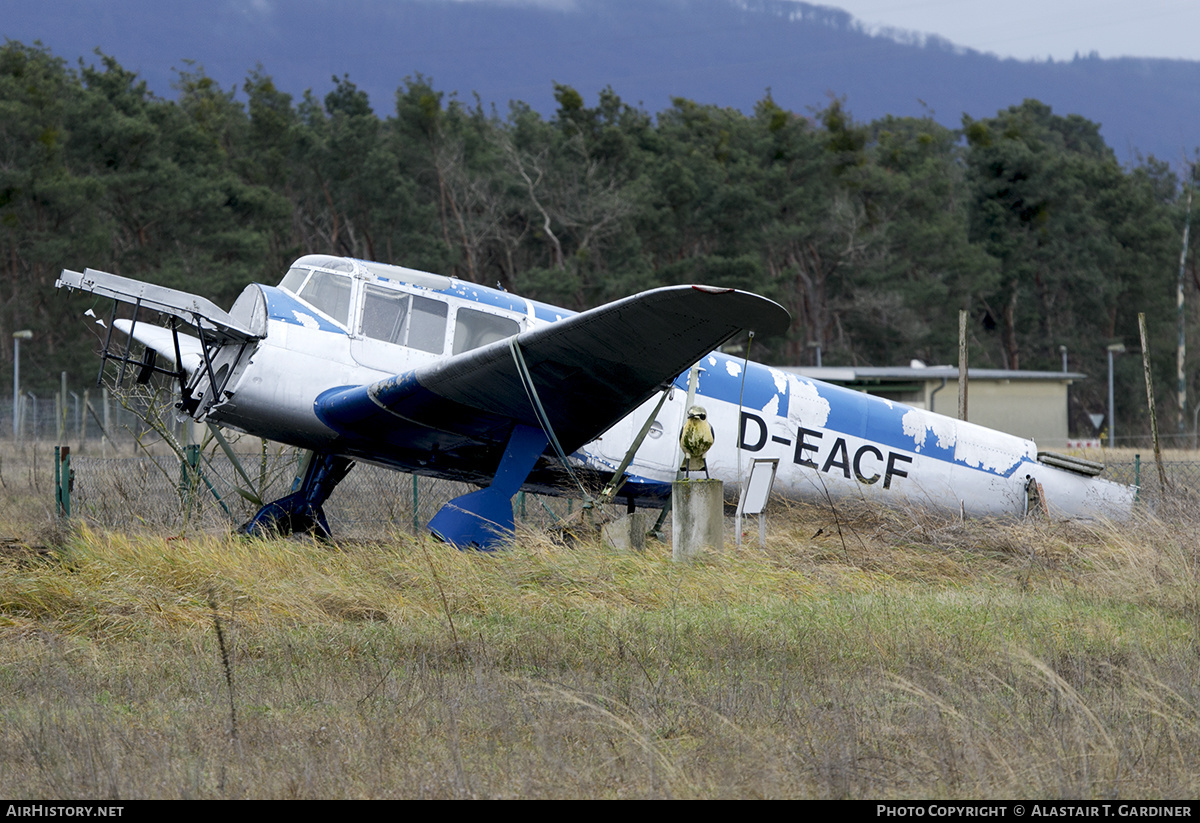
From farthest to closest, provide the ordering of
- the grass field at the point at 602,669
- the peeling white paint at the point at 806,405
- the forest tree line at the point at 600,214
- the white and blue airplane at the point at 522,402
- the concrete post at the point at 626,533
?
1. the forest tree line at the point at 600,214
2. the peeling white paint at the point at 806,405
3. the concrete post at the point at 626,533
4. the white and blue airplane at the point at 522,402
5. the grass field at the point at 602,669

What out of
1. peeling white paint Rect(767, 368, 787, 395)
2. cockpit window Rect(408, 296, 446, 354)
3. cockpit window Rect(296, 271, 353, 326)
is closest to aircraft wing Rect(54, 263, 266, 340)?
cockpit window Rect(296, 271, 353, 326)

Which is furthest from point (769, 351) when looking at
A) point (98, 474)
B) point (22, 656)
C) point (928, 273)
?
point (22, 656)

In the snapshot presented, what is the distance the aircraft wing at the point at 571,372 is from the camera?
7988 mm

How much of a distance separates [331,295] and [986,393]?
118ft

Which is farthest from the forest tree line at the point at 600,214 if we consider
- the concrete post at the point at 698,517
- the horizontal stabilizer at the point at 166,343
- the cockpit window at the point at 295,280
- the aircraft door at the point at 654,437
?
the concrete post at the point at 698,517

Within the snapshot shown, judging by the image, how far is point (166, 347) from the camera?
12383mm

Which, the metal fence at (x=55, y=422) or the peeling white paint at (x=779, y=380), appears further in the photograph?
the metal fence at (x=55, y=422)

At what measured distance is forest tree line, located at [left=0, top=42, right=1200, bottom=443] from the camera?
4325 centimetres

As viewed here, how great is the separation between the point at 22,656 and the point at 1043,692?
5.57m

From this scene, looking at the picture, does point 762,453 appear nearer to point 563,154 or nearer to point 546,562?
point 546,562

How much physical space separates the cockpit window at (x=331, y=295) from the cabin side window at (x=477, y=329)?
3.25ft

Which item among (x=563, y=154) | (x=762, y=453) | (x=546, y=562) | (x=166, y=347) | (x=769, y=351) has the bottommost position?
(x=546, y=562)

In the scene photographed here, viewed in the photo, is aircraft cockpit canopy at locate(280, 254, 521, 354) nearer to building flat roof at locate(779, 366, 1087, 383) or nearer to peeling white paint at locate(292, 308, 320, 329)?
peeling white paint at locate(292, 308, 320, 329)

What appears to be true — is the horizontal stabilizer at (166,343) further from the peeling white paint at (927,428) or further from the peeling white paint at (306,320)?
the peeling white paint at (927,428)
